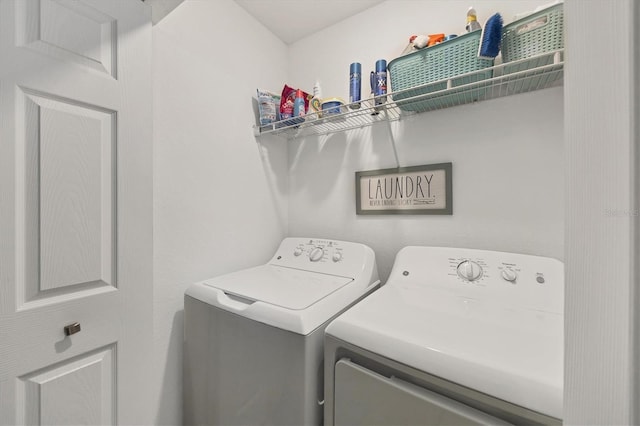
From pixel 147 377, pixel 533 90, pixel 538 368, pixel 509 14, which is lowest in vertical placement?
pixel 147 377

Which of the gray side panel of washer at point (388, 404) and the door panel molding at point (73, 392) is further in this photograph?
the door panel molding at point (73, 392)

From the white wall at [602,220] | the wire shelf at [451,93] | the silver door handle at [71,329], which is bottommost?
the silver door handle at [71,329]

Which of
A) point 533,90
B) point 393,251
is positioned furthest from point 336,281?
point 533,90

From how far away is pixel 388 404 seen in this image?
0.64 metres

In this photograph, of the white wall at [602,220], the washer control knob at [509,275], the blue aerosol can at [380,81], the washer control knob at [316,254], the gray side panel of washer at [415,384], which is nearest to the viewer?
the white wall at [602,220]

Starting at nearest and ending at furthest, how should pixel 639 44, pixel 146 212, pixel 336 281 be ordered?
pixel 639 44, pixel 146 212, pixel 336 281

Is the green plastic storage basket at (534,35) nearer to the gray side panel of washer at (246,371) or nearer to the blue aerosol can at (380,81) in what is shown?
the blue aerosol can at (380,81)

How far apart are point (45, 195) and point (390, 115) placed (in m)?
1.41

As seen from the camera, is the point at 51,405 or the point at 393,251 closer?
the point at 51,405

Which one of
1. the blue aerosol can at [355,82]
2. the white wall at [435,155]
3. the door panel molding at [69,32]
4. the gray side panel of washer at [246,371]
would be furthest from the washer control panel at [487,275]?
the door panel molding at [69,32]

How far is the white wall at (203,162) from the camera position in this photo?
1.11 metres

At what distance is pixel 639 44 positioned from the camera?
22cm

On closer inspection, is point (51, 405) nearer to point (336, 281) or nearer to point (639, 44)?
point (336, 281)

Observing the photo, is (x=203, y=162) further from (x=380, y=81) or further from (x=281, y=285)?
(x=380, y=81)
